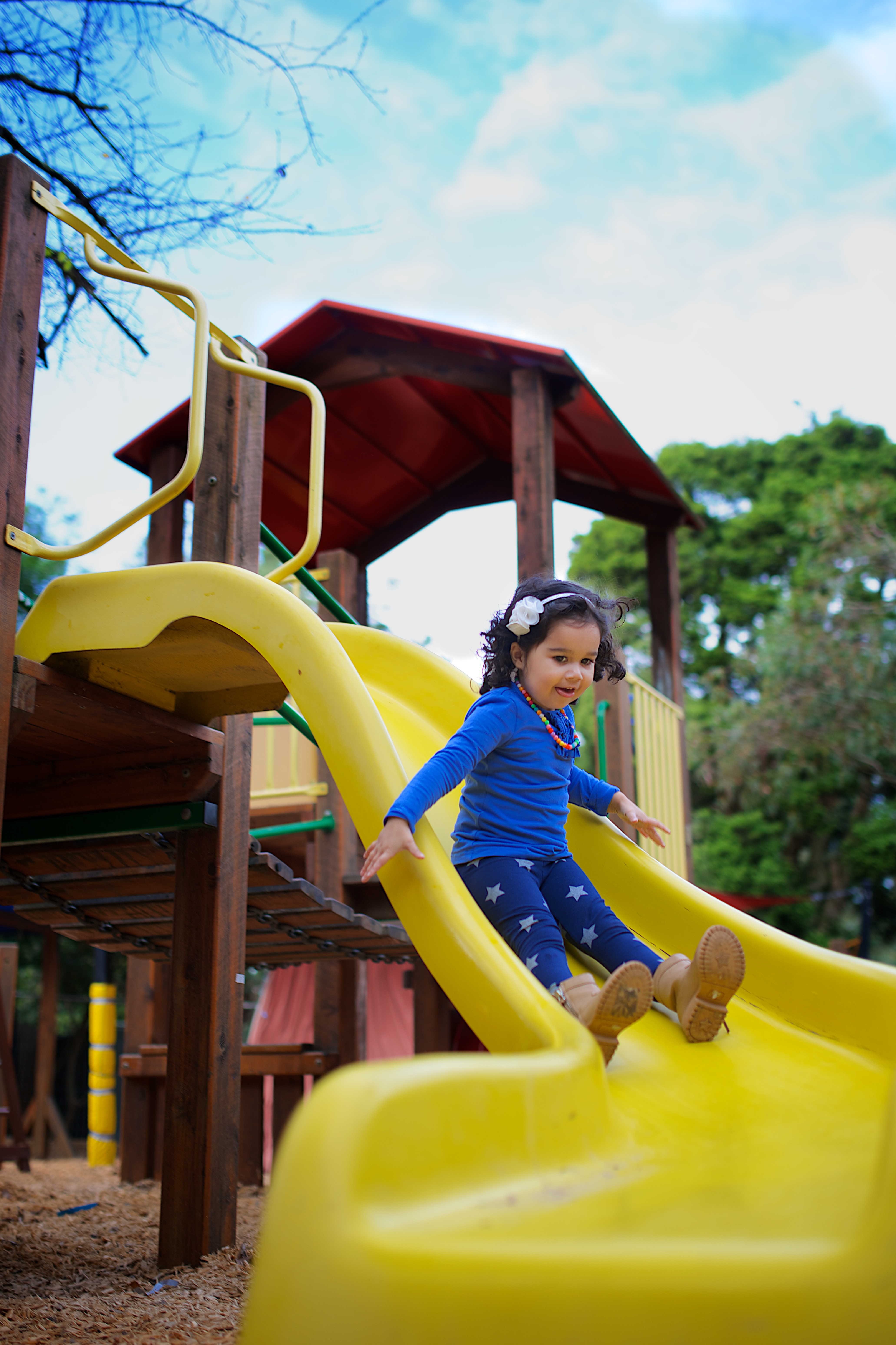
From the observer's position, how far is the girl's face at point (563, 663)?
9.45 ft

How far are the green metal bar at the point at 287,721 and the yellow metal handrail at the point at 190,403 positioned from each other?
726 millimetres

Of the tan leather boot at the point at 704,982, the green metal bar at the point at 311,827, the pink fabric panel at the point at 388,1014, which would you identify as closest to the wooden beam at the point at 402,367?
the green metal bar at the point at 311,827

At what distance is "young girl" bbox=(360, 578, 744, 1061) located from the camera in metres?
2.41

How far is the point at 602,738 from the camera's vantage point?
6.21 m

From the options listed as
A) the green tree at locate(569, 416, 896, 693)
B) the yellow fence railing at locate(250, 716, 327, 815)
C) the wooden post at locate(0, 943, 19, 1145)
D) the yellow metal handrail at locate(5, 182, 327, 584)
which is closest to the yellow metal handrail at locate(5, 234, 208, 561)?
the yellow metal handrail at locate(5, 182, 327, 584)

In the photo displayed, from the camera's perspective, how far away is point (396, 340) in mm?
7441

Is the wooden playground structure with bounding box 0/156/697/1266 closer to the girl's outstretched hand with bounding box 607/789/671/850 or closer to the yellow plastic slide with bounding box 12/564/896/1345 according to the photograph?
the yellow plastic slide with bounding box 12/564/896/1345

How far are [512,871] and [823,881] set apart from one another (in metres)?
15.9

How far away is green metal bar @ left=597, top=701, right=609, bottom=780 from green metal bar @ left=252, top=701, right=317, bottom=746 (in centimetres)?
166

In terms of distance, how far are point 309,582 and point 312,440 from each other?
54.3 inches

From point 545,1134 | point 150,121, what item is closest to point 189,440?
point 545,1134

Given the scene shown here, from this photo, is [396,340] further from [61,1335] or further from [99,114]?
[61,1335]

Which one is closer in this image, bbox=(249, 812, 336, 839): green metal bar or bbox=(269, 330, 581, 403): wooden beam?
bbox=(249, 812, 336, 839): green metal bar

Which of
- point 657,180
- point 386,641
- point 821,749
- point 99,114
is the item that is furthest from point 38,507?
point 386,641
